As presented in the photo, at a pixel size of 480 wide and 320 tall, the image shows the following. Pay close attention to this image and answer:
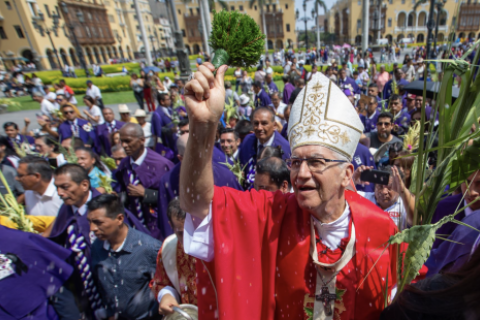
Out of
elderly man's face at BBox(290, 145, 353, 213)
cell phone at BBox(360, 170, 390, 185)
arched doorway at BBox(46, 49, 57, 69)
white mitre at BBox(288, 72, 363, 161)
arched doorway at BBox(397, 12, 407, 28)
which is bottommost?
A: cell phone at BBox(360, 170, 390, 185)

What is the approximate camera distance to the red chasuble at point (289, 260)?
147cm

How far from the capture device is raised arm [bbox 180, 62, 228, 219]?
118cm

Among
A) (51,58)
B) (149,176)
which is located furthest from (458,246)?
(51,58)

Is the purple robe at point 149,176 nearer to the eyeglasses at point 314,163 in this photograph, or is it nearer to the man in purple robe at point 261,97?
the eyeglasses at point 314,163

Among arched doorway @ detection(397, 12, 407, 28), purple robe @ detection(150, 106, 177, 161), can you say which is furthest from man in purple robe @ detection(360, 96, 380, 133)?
arched doorway @ detection(397, 12, 407, 28)

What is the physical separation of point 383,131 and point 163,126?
4.85 meters

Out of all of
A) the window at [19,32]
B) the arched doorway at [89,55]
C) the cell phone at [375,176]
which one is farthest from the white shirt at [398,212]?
the arched doorway at [89,55]

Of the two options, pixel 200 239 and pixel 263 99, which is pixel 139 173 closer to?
pixel 200 239

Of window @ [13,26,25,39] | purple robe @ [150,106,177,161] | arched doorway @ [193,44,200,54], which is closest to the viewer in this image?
purple robe @ [150,106,177,161]

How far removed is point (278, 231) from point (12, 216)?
113 inches

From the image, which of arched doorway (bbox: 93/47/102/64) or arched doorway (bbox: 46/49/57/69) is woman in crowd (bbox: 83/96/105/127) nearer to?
arched doorway (bbox: 46/49/57/69)

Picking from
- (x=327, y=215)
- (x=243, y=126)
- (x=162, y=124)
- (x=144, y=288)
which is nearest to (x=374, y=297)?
(x=327, y=215)

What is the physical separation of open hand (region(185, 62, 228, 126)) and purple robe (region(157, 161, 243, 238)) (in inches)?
85.6

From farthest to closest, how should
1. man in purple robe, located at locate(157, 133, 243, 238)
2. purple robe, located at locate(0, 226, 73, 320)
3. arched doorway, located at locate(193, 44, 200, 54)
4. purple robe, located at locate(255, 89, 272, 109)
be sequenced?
arched doorway, located at locate(193, 44, 200, 54)
purple robe, located at locate(255, 89, 272, 109)
man in purple robe, located at locate(157, 133, 243, 238)
purple robe, located at locate(0, 226, 73, 320)
